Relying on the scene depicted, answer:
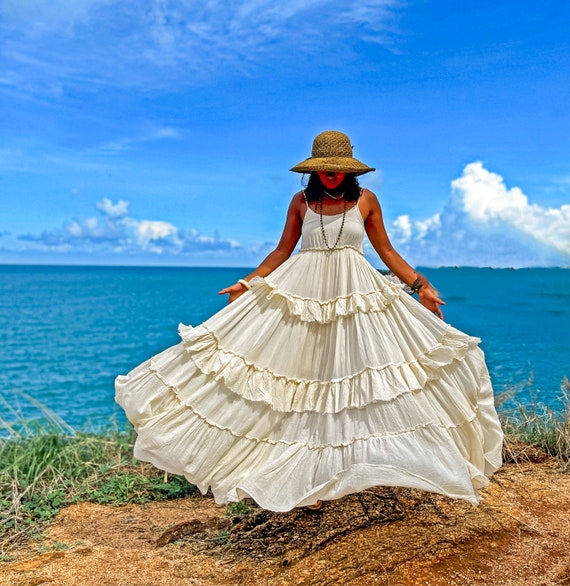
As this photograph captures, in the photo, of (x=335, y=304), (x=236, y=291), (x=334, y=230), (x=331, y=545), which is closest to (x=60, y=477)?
(x=236, y=291)

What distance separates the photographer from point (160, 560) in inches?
157

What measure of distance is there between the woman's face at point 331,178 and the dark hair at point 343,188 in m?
0.03

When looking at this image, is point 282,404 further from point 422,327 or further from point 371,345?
point 422,327

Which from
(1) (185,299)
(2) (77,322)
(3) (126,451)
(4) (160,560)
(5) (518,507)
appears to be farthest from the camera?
(1) (185,299)

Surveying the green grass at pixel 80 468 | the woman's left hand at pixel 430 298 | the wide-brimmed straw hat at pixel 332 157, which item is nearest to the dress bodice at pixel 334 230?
the wide-brimmed straw hat at pixel 332 157

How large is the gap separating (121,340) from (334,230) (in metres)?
28.5

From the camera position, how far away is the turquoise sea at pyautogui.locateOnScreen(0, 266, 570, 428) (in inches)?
566

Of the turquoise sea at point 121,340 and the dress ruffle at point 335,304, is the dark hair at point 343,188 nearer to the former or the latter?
the dress ruffle at point 335,304

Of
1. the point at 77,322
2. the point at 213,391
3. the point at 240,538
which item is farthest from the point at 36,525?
the point at 77,322

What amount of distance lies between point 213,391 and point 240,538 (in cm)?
112

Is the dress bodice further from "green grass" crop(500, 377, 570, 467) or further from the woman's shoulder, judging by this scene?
"green grass" crop(500, 377, 570, 467)

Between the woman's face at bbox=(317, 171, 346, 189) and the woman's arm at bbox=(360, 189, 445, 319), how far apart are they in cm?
26

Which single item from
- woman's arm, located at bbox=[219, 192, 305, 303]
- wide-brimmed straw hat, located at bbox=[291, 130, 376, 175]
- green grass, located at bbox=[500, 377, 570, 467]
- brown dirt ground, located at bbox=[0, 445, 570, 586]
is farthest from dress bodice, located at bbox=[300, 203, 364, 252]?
Result: green grass, located at bbox=[500, 377, 570, 467]

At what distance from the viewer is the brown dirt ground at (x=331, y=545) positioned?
3605 millimetres
